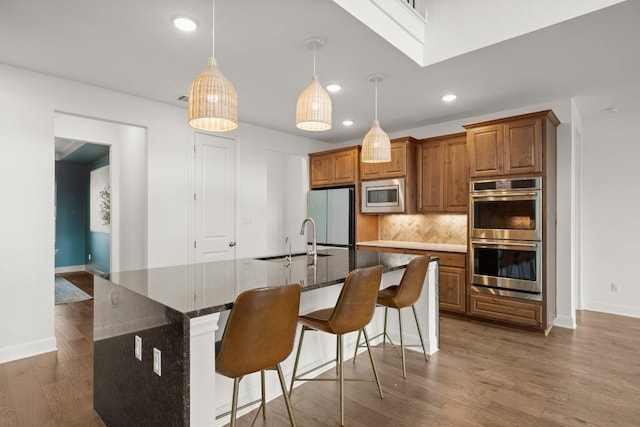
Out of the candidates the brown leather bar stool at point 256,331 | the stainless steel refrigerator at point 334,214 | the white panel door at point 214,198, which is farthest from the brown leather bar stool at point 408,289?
the white panel door at point 214,198

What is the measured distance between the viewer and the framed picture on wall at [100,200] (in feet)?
23.6

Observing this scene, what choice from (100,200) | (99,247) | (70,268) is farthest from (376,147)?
(70,268)

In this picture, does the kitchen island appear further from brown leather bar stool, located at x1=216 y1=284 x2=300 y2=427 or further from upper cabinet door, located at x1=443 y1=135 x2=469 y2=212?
upper cabinet door, located at x1=443 y1=135 x2=469 y2=212

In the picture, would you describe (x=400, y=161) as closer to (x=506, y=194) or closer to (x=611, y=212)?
(x=506, y=194)

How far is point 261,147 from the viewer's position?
5273mm

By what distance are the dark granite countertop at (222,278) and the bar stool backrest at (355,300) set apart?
0.40 ft

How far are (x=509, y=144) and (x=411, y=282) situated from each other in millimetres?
2251

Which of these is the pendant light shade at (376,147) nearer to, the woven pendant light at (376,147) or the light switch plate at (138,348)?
the woven pendant light at (376,147)

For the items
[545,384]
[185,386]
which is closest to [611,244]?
[545,384]

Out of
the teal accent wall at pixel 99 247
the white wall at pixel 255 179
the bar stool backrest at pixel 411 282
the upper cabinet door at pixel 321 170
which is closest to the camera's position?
the bar stool backrest at pixel 411 282

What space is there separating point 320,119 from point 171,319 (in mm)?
1452

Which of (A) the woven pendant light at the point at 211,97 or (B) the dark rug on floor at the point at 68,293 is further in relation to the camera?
(B) the dark rug on floor at the point at 68,293

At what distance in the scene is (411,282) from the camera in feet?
8.77

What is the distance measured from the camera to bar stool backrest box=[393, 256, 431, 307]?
2.62 m
